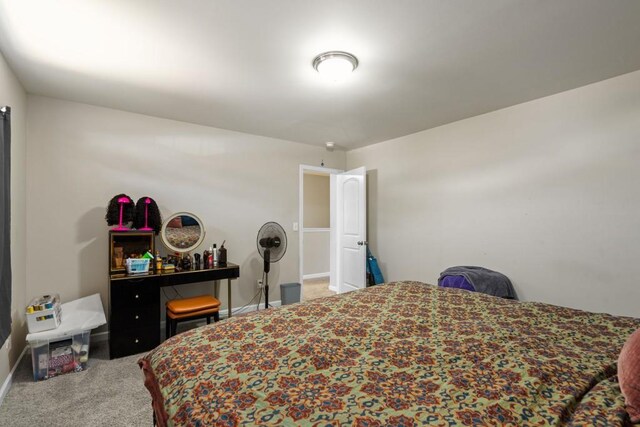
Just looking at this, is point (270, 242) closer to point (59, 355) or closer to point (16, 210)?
point (59, 355)

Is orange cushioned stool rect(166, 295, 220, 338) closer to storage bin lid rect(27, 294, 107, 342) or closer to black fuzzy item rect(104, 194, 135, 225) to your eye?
storage bin lid rect(27, 294, 107, 342)

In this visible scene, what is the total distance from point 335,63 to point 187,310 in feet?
8.24

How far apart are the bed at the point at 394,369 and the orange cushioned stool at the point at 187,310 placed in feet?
5.10

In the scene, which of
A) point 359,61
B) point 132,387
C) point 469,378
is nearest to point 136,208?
point 132,387

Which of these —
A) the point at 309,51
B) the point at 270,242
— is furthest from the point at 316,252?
the point at 309,51

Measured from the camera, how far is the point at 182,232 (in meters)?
3.32

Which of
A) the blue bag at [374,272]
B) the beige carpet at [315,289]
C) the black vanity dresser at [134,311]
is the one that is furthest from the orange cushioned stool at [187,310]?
the blue bag at [374,272]

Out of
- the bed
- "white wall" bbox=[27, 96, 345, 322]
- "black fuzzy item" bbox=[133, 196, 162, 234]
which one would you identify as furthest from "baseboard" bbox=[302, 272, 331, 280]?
the bed

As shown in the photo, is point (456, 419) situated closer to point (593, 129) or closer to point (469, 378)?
point (469, 378)

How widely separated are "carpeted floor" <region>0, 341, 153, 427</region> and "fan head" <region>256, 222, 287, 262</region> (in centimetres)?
162

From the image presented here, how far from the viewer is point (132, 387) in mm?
2252

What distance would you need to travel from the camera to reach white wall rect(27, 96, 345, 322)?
9.50 ft

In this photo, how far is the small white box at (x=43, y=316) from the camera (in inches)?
91.6

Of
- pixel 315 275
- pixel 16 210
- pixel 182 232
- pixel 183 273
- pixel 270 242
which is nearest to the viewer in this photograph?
pixel 16 210
